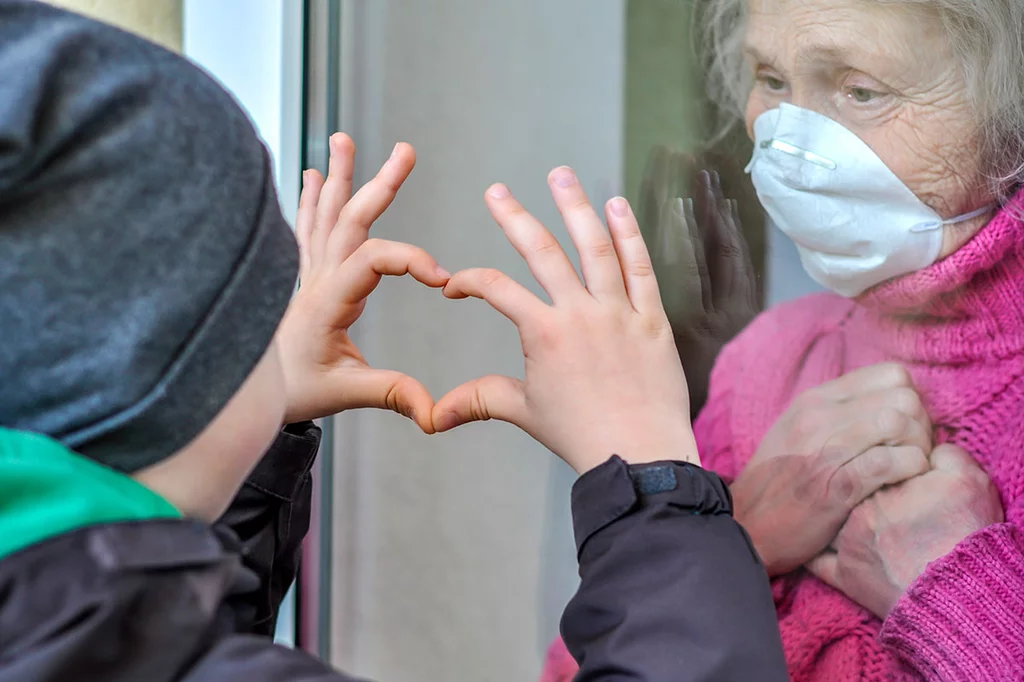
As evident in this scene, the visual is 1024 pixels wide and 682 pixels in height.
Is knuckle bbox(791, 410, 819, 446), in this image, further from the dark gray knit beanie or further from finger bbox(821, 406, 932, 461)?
the dark gray knit beanie

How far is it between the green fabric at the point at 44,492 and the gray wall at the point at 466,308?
0.47 metres

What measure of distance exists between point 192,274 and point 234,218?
36 mm

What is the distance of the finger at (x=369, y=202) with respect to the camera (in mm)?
760

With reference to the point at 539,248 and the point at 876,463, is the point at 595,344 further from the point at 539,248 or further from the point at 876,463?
the point at 876,463

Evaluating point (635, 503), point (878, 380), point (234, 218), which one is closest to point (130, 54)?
point (234, 218)

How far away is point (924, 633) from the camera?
2.22ft

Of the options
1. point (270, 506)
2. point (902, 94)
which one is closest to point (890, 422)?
point (902, 94)

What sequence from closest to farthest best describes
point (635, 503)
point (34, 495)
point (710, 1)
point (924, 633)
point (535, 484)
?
point (34, 495), point (635, 503), point (924, 633), point (710, 1), point (535, 484)

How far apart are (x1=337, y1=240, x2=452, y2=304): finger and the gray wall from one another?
150 millimetres

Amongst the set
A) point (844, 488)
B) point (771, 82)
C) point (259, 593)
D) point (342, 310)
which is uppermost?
point (771, 82)

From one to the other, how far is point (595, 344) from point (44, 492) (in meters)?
0.33

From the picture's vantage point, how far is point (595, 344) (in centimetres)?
61

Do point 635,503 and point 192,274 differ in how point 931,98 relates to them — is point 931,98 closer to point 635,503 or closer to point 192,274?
point 635,503

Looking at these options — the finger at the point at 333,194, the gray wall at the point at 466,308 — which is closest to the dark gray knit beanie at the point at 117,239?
the finger at the point at 333,194
